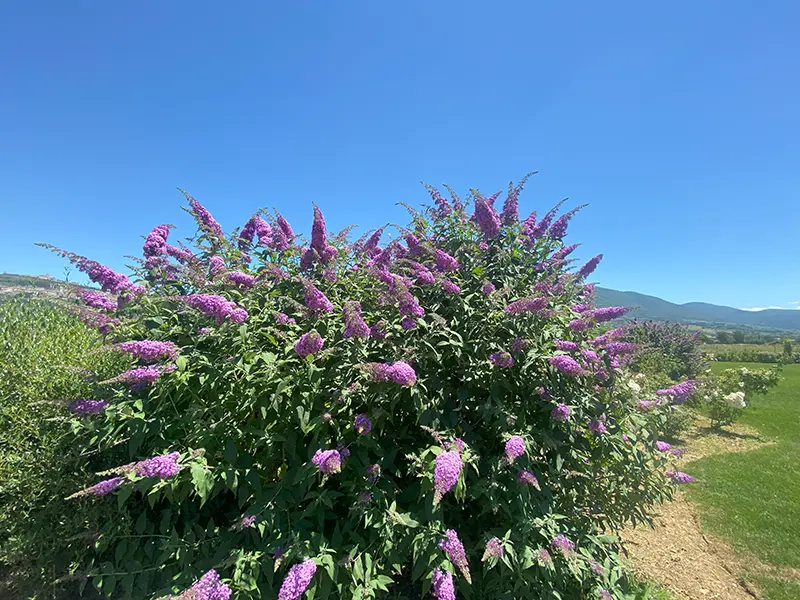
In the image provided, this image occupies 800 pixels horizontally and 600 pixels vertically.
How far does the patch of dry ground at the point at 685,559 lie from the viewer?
4.13 m

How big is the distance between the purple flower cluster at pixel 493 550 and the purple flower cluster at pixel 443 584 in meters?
0.20

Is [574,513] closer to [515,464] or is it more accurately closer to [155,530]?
[515,464]

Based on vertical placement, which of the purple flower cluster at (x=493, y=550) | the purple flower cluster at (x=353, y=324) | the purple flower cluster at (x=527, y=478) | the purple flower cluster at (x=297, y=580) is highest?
the purple flower cluster at (x=353, y=324)

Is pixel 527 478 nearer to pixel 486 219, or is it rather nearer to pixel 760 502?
pixel 486 219

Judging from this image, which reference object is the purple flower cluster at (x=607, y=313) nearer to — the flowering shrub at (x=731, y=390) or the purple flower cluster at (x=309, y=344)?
the purple flower cluster at (x=309, y=344)

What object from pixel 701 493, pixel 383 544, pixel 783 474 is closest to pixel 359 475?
pixel 383 544

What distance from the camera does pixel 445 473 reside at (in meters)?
2.05

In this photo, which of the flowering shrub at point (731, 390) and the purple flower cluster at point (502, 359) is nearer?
the purple flower cluster at point (502, 359)

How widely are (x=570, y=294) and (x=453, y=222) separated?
1.07 metres

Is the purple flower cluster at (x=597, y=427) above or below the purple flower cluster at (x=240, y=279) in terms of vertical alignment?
below

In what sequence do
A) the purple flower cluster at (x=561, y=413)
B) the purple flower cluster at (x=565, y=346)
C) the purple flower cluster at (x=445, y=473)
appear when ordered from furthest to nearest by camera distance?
the purple flower cluster at (x=565, y=346) → the purple flower cluster at (x=561, y=413) → the purple flower cluster at (x=445, y=473)

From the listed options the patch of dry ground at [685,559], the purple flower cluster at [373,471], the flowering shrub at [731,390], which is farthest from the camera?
the flowering shrub at [731,390]

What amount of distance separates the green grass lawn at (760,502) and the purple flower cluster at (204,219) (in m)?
6.17

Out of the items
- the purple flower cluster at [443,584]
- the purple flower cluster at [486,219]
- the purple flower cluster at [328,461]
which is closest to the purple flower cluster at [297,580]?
the purple flower cluster at [328,461]
